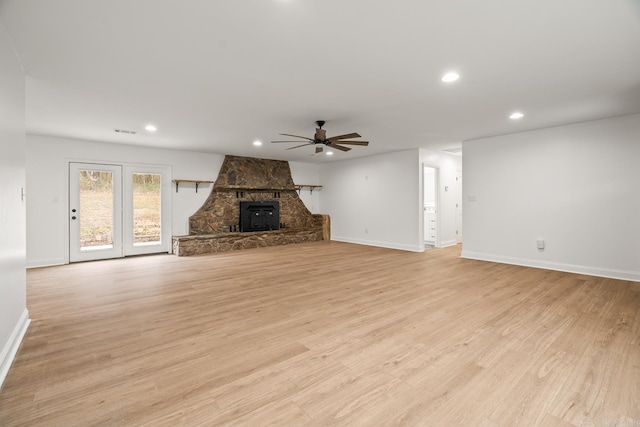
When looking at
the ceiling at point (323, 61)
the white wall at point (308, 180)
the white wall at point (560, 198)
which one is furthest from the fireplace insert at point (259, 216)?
the white wall at point (560, 198)

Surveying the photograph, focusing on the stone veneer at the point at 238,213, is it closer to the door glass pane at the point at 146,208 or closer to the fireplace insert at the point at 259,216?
the fireplace insert at the point at 259,216

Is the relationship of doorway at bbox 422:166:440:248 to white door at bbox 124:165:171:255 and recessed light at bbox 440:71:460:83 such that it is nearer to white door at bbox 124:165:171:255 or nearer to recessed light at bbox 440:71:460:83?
recessed light at bbox 440:71:460:83

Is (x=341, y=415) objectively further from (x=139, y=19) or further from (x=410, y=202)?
(x=410, y=202)

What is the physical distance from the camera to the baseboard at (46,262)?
5.61 meters

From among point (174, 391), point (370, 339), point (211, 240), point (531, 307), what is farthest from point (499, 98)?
point (211, 240)

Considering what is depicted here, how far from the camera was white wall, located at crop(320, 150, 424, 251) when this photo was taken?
7277 millimetres

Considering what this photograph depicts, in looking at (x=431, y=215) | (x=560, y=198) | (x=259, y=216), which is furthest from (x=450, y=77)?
(x=259, y=216)

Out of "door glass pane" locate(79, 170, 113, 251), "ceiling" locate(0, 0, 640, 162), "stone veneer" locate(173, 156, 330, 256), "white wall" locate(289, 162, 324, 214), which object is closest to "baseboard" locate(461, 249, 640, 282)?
"ceiling" locate(0, 0, 640, 162)

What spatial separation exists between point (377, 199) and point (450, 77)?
516 centimetres

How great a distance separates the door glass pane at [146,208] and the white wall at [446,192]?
6.37 metres

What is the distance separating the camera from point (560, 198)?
16.8 feet

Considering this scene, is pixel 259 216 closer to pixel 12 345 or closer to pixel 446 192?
pixel 446 192

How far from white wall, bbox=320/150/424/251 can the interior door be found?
18.2ft

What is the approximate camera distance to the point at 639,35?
235cm
